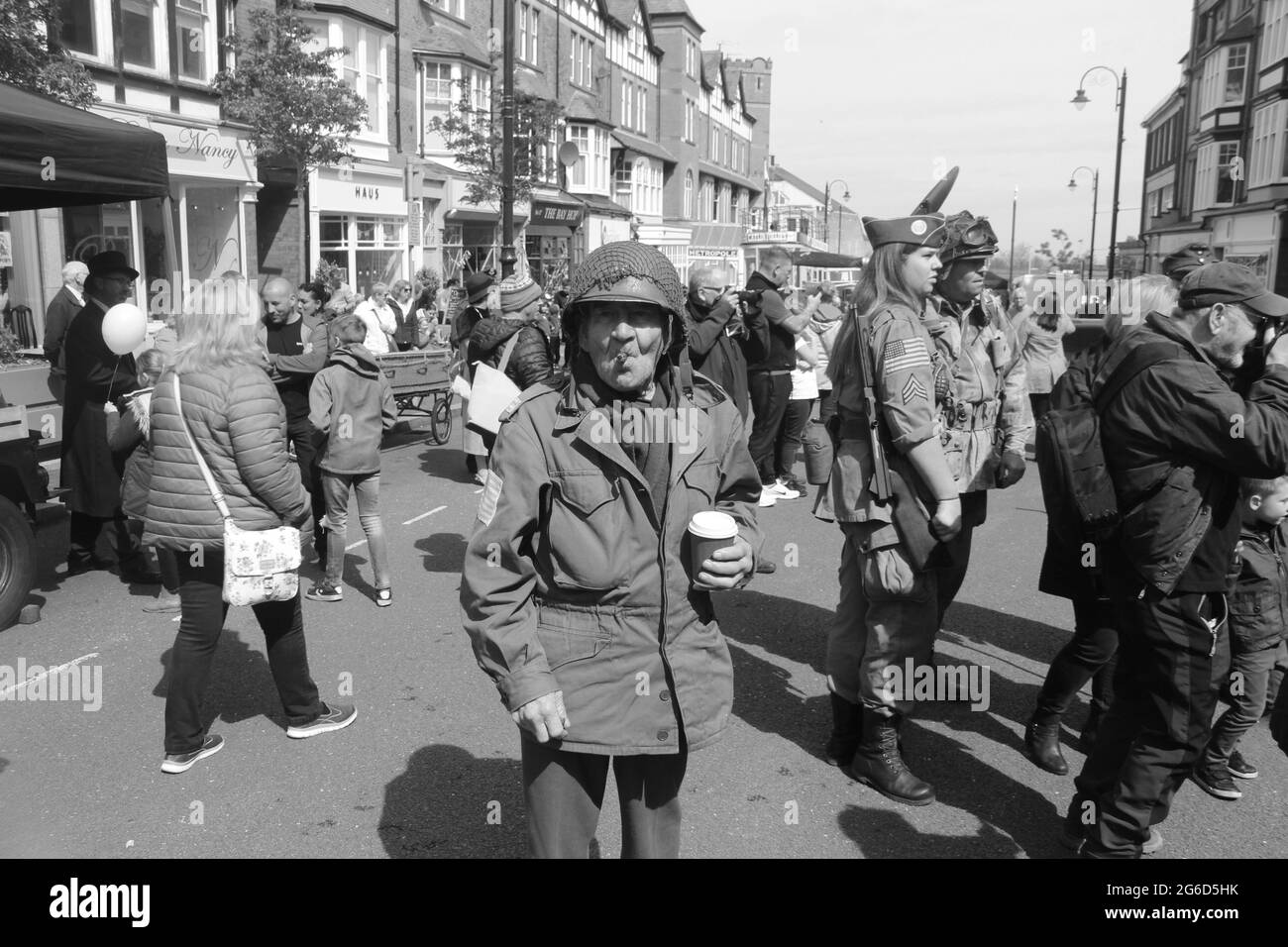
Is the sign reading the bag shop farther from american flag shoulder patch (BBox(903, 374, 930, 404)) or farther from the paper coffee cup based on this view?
the paper coffee cup

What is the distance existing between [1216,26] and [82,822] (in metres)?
56.1

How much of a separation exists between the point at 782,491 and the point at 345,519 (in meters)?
4.69

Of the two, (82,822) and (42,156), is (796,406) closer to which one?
(42,156)

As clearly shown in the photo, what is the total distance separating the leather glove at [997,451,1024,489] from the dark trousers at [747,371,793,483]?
4.60 m

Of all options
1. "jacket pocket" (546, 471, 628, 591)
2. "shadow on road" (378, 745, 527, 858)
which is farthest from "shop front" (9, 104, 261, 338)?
"jacket pocket" (546, 471, 628, 591)

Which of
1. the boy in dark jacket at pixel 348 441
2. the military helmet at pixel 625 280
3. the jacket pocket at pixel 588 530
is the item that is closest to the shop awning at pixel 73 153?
the boy in dark jacket at pixel 348 441

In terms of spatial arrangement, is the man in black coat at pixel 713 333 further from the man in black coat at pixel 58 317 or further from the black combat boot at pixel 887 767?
the man in black coat at pixel 58 317

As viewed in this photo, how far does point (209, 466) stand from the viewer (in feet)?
13.7

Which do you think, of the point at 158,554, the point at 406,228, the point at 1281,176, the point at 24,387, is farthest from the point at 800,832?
the point at 1281,176

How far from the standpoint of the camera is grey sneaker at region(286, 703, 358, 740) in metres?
4.54

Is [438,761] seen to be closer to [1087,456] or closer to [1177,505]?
[1087,456]

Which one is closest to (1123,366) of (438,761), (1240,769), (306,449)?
(1240,769)

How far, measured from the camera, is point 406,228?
89.3 ft

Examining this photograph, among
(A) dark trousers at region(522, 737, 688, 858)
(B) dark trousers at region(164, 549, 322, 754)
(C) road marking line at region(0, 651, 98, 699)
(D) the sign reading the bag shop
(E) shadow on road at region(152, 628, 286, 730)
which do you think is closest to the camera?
(A) dark trousers at region(522, 737, 688, 858)
